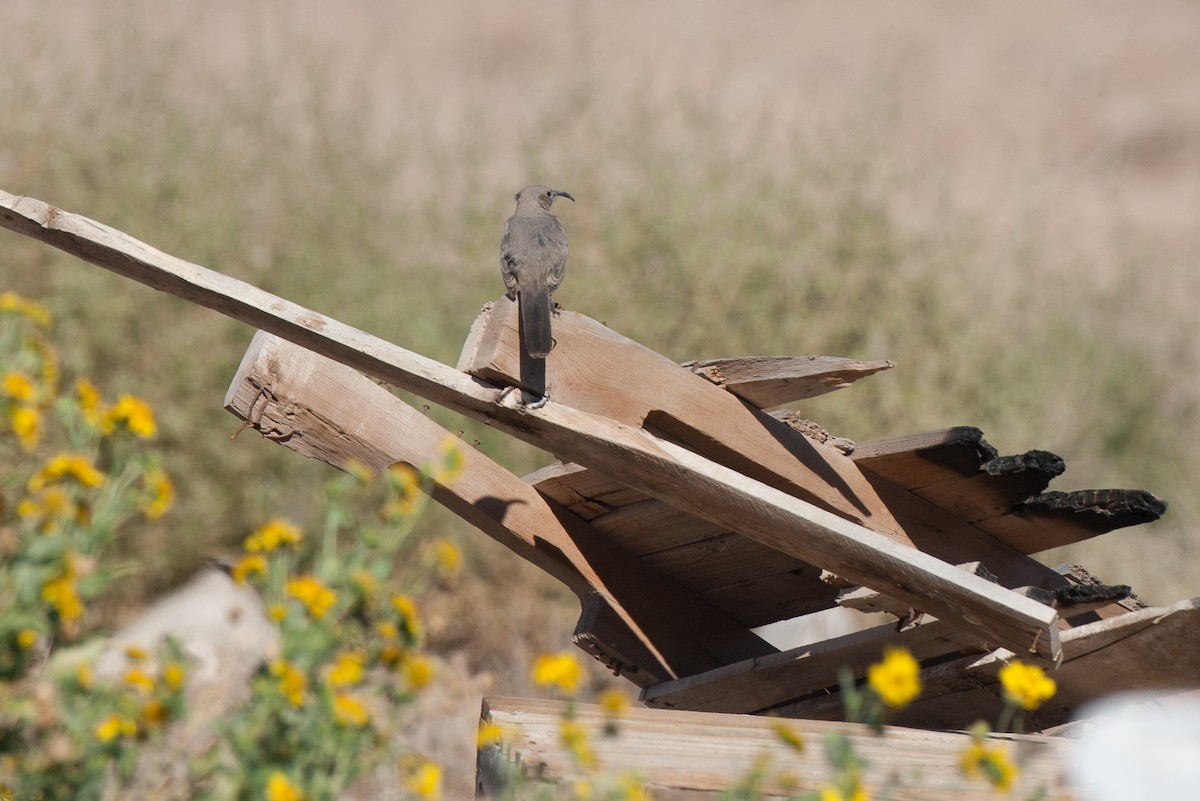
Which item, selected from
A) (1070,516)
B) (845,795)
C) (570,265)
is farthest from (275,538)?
(570,265)

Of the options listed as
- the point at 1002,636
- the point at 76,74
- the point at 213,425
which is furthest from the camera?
the point at 76,74

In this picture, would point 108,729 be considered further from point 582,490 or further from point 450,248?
point 450,248

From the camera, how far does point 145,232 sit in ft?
33.9

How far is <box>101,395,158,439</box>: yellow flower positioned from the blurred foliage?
7.94 metres

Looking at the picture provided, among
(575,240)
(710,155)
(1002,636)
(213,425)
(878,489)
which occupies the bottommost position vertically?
(1002,636)

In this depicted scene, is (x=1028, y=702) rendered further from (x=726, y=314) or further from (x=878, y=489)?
(x=726, y=314)

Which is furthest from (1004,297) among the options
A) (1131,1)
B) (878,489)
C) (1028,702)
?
(1131,1)

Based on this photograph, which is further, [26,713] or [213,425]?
[213,425]

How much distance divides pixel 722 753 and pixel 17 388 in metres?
1.51

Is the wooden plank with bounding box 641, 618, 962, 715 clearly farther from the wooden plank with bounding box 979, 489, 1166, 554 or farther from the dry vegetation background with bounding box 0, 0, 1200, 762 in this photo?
the dry vegetation background with bounding box 0, 0, 1200, 762

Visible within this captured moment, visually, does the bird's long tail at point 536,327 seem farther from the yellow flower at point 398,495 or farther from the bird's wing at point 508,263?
the yellow flower at point 398,495

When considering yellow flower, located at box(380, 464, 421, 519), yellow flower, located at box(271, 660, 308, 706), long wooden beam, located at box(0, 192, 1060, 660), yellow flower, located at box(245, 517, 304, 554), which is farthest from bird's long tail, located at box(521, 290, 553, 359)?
yellow flower, located at box(271, 660, 308, 706)

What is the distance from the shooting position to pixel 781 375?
3.07 meters

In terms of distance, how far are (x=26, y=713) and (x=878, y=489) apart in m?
2.25
